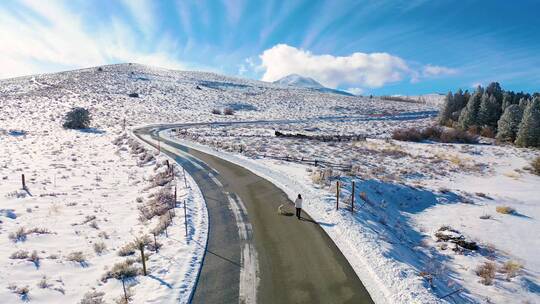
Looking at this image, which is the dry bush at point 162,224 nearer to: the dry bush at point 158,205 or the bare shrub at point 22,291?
the dry bush at point 158,205

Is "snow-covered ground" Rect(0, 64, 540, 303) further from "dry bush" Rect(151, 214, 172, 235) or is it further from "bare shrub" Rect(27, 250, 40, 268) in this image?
"dry bush" Rect(151, 214, 172, 235)

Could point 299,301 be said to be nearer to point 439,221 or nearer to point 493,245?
point 493,245

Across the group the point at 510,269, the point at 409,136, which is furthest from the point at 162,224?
the point at 409,136

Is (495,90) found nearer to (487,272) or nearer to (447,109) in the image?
(447,109)

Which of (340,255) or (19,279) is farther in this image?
(340,255)

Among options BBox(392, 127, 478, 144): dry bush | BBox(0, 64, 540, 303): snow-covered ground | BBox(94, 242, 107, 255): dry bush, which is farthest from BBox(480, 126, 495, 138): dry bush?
BBox(94, 242, 107, 255): dry bush

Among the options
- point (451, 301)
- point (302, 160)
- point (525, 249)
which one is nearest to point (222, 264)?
point (451, 301)
